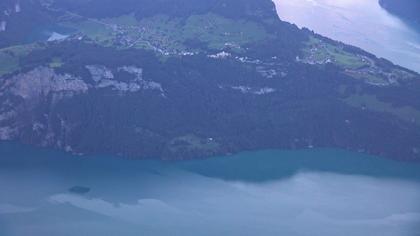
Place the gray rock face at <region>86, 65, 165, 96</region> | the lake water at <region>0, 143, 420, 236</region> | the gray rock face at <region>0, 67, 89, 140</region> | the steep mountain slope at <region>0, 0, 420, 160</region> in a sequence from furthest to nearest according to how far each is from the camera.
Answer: the gray rock face at <region>86, 65, 165, 96</region> < the steep mountain slope at <region>0, 0, 420, 160</region> < the gray rock face at <region>0, 67, 89, 140</region> < the lake water at <region>0, 143, 420, 236</region>

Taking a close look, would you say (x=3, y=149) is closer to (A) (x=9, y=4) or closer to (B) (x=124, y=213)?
(B) (x=124, y=213)

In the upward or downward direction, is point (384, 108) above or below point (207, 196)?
above

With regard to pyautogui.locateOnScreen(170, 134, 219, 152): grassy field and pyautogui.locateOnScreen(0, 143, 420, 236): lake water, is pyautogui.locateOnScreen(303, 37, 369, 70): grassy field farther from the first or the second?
pyautogui.locateOnScreen(170, 134, 219, 152): grassy field

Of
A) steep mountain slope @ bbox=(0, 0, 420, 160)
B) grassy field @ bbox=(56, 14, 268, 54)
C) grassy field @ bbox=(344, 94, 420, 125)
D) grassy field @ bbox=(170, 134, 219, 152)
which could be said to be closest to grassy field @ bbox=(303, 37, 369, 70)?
steep mountain slope @ bbox=(0, 0, 420, 160)

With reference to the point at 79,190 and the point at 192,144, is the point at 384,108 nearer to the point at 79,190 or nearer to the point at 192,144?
the point at 192,144

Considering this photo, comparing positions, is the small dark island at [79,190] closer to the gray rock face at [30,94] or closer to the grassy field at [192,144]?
the gray rock face at [30,94]

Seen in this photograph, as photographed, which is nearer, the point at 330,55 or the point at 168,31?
the point at 330,55

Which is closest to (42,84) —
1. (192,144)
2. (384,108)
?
(192,144)
